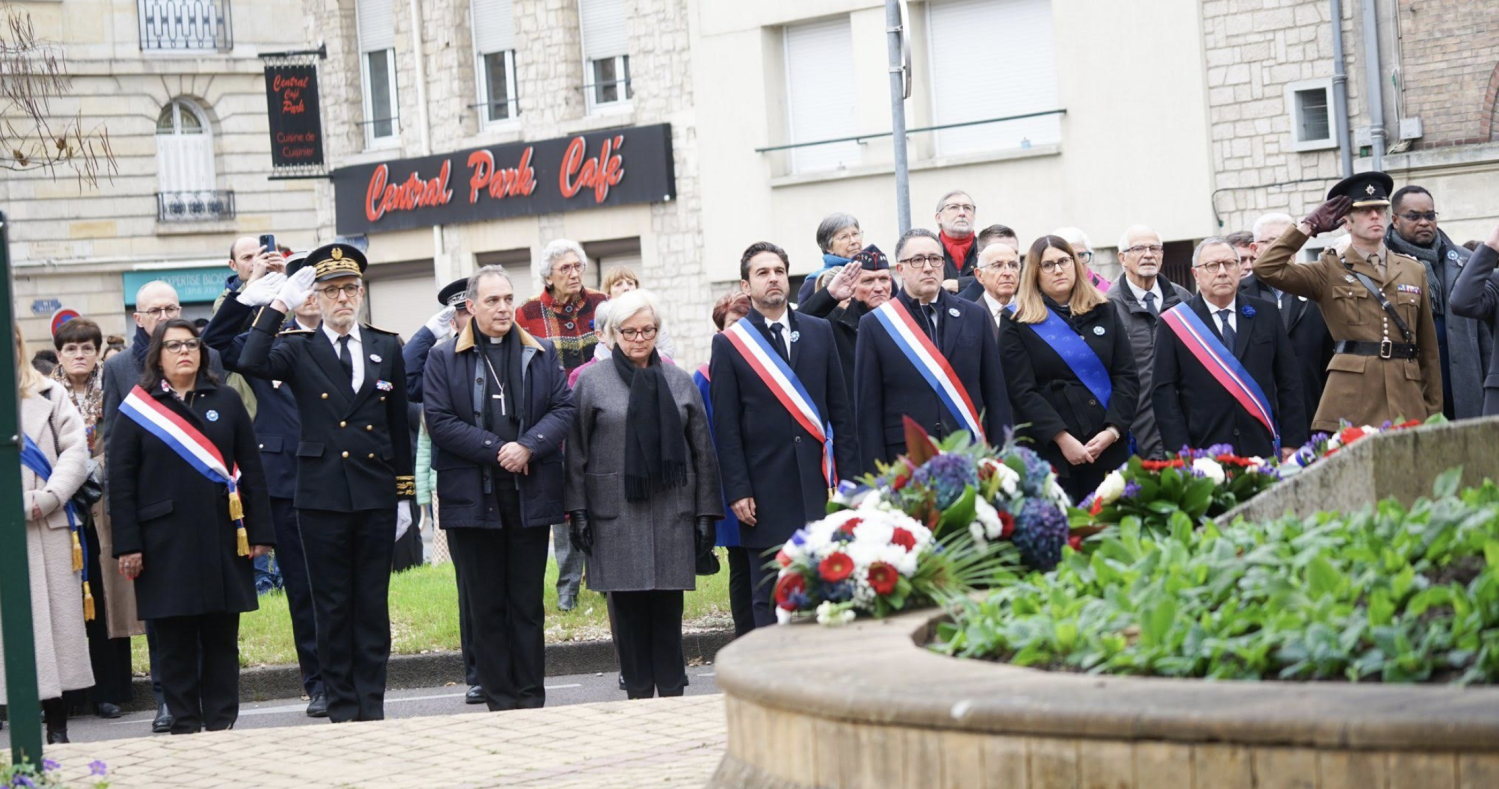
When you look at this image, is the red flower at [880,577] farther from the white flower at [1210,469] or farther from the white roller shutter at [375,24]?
the white roller shutter at [375,24]

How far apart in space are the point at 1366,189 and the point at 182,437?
245 inches

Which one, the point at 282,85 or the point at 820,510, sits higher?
the point at 282,85

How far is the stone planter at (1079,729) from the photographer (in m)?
4.04

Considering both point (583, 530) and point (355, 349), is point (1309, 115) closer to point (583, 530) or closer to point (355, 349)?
point (583, 530)

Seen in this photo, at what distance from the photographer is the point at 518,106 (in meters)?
29.3

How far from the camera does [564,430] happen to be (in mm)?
10016

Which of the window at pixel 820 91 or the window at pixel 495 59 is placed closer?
the window at pixel 820 91

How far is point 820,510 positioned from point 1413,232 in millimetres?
4192

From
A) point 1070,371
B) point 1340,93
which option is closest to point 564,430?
point 1070,371

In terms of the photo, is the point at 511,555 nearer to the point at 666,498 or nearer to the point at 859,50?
the point at 666,498

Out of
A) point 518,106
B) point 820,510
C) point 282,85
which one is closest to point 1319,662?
point 820,510

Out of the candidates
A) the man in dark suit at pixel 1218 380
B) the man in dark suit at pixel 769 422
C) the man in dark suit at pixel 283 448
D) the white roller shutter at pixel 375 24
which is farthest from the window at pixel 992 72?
the man in dark suit at pixel 769 422

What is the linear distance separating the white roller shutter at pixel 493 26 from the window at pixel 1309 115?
11.9 m

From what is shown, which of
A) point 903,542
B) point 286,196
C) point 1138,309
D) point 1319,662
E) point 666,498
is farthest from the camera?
point 286,196
